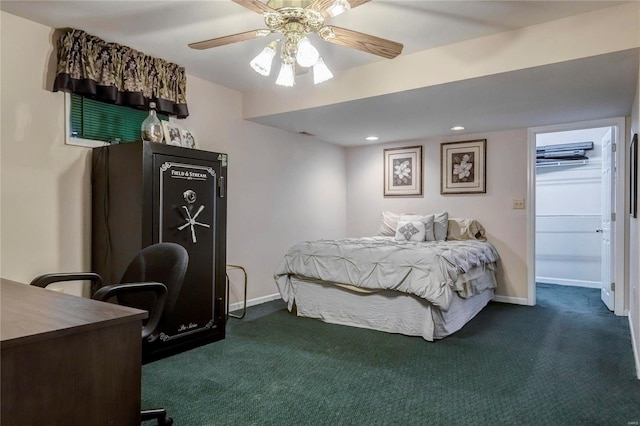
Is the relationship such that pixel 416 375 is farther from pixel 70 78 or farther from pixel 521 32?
pixel 70 78

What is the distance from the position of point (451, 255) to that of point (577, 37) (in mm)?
1789

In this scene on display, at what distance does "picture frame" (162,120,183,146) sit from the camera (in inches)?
118

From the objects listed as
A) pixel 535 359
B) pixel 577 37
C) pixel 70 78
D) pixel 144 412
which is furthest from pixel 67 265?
pixel 577 37

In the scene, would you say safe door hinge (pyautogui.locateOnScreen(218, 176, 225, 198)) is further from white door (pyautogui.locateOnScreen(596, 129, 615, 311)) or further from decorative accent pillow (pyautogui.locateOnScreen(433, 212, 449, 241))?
white door (pyautogui.locateOnScreen(596, 129, 615, 311))

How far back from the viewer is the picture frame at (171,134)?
118 inches

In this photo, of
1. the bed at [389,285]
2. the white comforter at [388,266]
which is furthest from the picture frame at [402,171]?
the white comforter at [388,266]

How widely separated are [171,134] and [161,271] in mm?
1493

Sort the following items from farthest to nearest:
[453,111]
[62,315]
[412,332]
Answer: [453,111]
[412,332]
[62,315]

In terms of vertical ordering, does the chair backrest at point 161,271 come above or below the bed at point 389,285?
above

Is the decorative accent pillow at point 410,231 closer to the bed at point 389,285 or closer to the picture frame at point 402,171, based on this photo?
the bed at point 389,285

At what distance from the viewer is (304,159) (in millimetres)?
5152

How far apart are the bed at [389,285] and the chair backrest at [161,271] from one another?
6.12 ft

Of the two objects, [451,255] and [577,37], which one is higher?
[577,37]

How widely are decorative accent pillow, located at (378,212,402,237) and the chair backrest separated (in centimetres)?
353
